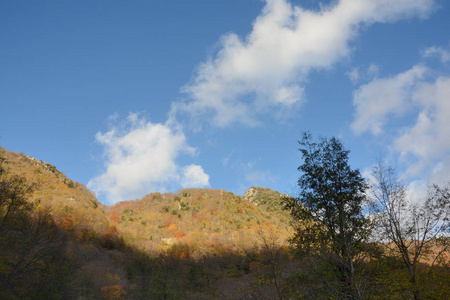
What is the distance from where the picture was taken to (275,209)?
133m

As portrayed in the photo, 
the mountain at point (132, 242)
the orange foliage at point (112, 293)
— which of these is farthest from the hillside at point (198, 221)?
the orange foliage at point (112, 293)

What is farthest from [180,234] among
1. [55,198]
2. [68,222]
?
[55,198]

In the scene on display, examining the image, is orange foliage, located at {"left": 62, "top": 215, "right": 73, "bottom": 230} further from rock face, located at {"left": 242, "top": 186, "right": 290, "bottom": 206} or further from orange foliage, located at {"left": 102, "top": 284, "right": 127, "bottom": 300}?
rock face, located at {"left": 242, "top": 186, "right": 290, "bottom": 206}

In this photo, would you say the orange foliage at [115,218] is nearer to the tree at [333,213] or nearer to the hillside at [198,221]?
the hillside at [198,221]

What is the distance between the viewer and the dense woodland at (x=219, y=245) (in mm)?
12961

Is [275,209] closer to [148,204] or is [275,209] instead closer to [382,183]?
[148,204]

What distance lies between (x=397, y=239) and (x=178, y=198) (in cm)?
12751

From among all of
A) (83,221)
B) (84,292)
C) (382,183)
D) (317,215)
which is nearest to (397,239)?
(382,183)

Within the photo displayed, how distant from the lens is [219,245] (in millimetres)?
93625

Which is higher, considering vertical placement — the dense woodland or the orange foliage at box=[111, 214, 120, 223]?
the orange foliage at box=[111, 214, 120, 223]

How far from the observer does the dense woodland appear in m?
13.0

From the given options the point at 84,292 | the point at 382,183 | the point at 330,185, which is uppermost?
the point at 382,183

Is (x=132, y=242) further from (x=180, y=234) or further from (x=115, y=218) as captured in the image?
(x=115, y=218)

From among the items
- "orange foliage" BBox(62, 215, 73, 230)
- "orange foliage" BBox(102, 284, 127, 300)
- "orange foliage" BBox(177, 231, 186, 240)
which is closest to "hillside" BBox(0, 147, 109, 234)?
"orange foliage" BBox(62, 215, 73, 230)
